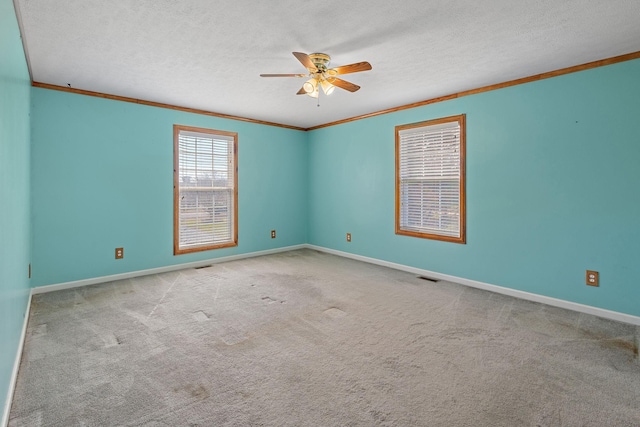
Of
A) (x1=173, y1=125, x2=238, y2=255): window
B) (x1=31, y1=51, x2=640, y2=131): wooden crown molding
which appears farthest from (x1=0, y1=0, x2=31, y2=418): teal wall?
(x1=173, y1=125, x2=238, y2=255): window

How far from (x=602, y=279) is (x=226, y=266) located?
14.7ft

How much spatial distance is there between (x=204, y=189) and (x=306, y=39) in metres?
3.11

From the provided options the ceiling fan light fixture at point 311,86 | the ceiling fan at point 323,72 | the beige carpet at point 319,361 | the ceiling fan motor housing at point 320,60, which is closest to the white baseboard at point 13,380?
the beige carpet at point 319,361

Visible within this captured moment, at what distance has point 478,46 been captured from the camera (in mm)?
2658

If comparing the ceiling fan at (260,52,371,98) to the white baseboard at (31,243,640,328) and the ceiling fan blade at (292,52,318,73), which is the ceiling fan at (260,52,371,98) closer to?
the ceiling fan blade at (292,52,318,73)

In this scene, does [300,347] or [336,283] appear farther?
[336,283]

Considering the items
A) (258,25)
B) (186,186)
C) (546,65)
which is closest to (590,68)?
(546,65)

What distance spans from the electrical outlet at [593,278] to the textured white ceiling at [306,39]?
199 centimetres

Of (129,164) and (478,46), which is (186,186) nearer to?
(129,164)

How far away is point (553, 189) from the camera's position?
3.23 m

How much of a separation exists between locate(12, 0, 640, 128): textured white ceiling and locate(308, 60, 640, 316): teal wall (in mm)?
305

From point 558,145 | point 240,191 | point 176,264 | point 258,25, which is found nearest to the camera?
point 258,25

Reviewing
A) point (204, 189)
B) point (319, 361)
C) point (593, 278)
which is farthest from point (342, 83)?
point (593, 278)

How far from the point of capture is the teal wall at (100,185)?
358 centimetres
